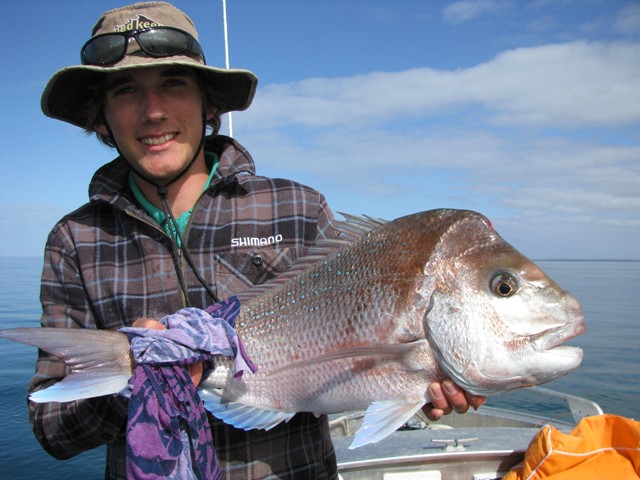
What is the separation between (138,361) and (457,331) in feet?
4.06

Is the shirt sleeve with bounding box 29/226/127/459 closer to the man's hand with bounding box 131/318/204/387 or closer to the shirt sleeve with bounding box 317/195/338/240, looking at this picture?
the man's hand with bounding box 131/318/204/387

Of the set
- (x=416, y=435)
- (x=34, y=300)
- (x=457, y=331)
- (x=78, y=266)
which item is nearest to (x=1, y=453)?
(x=416, y=435)

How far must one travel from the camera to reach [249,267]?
2.54 meters

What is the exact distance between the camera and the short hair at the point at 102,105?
2.73 meters

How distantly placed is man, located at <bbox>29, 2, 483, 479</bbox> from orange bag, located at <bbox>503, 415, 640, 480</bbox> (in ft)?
5.90

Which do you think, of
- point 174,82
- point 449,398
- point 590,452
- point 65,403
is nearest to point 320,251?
point 449,398

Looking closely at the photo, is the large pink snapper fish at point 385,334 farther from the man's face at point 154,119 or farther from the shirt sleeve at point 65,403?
the man's face at point 154,119

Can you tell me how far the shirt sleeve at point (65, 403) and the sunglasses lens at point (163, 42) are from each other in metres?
1.00

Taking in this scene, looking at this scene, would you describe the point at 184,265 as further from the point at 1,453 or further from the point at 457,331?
the point at 1,453

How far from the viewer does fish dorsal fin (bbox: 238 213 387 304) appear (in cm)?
240

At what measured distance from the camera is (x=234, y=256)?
8.29 ft

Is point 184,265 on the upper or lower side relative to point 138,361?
upper

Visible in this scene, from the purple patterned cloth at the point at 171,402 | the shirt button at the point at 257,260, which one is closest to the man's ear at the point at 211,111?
the shirt button at the point at 257,260

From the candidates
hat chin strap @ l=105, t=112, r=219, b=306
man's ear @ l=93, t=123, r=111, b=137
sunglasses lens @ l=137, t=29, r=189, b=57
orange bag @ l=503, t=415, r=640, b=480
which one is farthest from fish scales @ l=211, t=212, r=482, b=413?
orange bag @ l=503, t=415, r=640, b=480
